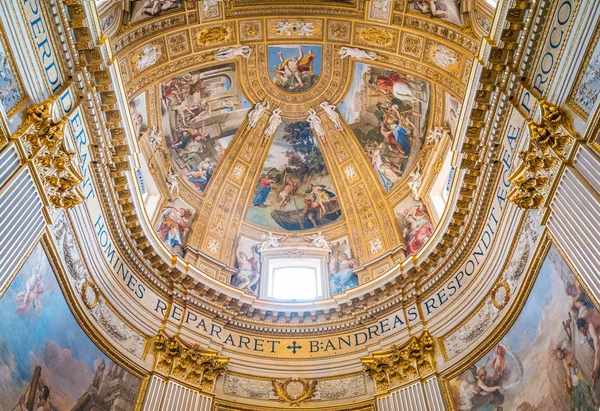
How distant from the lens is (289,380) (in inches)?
589

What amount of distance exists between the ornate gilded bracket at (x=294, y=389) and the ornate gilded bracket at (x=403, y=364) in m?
1.77

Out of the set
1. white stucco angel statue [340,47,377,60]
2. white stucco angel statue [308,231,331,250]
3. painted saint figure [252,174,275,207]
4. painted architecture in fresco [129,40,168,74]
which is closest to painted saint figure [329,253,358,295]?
white stucco angel statue [308,231,331,250]

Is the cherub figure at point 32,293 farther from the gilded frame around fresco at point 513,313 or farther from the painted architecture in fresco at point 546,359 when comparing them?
the painted architecture in fresco at point 546,359

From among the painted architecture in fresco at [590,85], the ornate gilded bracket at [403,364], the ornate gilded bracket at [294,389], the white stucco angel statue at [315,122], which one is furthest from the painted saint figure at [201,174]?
the painted architecture in fresco at [590,85]

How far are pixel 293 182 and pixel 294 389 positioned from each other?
10.0 meters

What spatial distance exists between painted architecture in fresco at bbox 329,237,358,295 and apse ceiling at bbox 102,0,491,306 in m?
0.08

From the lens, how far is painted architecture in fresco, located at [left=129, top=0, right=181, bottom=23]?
13867 mm

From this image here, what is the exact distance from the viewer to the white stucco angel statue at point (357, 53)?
59.5 ft

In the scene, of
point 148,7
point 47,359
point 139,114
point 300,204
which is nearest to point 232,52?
point 139,114

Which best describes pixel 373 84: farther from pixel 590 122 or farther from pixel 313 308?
pixel 590 122

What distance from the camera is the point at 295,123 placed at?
22.0m

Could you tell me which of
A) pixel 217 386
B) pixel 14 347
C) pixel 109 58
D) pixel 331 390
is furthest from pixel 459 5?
pixel 14 347

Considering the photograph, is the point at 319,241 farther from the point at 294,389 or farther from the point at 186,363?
the point at 186,363

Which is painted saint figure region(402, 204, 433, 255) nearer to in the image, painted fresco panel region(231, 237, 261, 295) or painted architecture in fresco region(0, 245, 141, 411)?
painted fresco panel region(231, 237, 261, 295)
